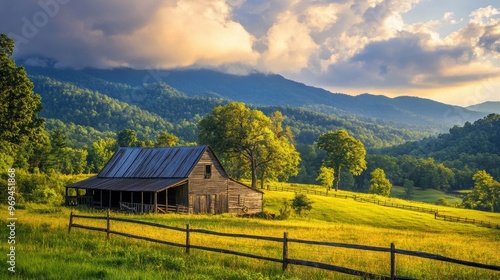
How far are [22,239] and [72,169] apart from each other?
100 m

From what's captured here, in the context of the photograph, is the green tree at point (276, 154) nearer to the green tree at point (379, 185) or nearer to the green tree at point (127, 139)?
the green tree at point (379, 185)

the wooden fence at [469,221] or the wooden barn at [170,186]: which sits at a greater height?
the wooden barn at [170,186]

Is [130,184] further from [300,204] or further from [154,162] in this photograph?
[300,204]

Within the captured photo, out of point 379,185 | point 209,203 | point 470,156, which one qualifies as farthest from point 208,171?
point 470,156

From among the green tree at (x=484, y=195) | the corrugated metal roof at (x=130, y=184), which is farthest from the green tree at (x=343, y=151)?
the corrugated metal roof at (x=130, y=184)

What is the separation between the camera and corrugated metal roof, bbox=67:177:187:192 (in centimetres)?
4382

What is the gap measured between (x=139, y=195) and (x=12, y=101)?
16242 mm

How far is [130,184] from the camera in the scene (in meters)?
47.4

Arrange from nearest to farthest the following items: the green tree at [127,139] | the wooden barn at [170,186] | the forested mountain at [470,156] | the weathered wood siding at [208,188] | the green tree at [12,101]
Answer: the green tree at [12,101] → the wooden barn at [170,186] → the weathered wood siding at [208,188] → the green tree at [127,139] → the forested mountain at [470,156]

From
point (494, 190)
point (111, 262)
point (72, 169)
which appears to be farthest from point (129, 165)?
point (494, 190)

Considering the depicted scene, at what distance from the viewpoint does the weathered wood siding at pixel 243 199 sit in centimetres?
5108

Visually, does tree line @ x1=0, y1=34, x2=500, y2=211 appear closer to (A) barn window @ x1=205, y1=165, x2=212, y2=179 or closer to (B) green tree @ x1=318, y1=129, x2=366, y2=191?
(B) green tree @ x1=318, y1=129, x2=366, y2=191

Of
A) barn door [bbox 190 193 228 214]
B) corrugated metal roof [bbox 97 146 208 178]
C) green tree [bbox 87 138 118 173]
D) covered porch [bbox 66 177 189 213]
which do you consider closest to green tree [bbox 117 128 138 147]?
green tree [bbox 87 138 118 173]

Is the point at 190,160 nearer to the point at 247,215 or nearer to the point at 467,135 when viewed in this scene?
the point at 247,215
